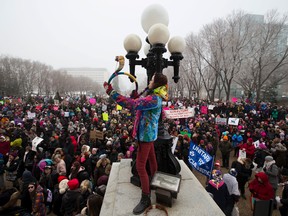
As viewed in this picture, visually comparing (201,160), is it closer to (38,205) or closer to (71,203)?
(71,203)

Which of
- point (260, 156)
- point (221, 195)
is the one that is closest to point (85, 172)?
point (221, 195)

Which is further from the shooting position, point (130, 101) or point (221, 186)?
point (221, 186)

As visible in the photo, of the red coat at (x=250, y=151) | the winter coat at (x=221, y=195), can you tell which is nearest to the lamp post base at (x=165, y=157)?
the winter coat at (x=221, y=195)

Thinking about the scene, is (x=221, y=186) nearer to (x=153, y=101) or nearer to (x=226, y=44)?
(x=153, y=101)

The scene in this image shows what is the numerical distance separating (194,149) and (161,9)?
3.84 meters

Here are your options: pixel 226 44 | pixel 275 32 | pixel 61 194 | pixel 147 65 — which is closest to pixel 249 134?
pixel 147 65

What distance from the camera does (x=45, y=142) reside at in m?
9.02

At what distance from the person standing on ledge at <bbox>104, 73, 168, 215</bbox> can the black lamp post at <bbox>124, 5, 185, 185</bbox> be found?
1.78ft

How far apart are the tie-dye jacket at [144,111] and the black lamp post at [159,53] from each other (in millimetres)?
642

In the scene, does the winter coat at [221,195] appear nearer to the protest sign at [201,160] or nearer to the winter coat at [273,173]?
the protest sign at [201,160]

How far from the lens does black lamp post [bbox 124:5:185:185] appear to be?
3.17 meters

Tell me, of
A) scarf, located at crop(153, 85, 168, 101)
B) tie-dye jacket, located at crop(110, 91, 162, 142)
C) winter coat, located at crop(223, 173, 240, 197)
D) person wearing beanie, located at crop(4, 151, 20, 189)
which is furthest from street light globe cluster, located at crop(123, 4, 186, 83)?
person wearing beanie, located at crop(4, 151, 20, 189)

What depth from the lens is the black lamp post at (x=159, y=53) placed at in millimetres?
3168

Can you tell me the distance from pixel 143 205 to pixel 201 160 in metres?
3.47
